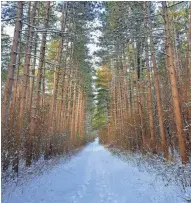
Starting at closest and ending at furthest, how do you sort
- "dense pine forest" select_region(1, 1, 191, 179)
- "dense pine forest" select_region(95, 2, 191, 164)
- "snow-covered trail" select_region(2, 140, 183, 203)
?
1. "snow-covered trail" select_region(2, 140, 183, 203)
2. "dense pine forest" select_region(1, 1, 191, 179)
3. "dense pine forest" select_region(95, 2, 191, 164)

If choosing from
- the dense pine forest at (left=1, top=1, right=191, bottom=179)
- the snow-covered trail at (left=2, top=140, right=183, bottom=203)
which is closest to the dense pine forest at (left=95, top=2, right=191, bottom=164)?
the dense pine forest at (left=1, top=1, right=191, bottom=179)

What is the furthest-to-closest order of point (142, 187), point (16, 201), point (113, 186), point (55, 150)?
point (55, 150) → point (113, 186) → point (142, 187) → point (16, 201)

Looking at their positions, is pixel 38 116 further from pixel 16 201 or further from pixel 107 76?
pixel 107 76

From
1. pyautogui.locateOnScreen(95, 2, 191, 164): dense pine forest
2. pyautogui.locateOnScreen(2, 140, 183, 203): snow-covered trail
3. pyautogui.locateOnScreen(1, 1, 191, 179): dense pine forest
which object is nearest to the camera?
pyautogui.locateOnScreen(2, 140, 183, 203): snow-covered trail

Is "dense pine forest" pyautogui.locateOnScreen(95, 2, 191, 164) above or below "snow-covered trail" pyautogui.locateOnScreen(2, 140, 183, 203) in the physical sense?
above

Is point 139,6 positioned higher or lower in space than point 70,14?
lower

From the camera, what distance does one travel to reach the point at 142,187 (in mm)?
8555

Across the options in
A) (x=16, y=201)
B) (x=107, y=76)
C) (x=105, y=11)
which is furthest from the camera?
(x=107, y=76)

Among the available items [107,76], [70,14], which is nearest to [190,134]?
[70,14]

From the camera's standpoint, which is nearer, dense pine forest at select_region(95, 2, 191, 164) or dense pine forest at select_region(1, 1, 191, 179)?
dense pine forest at select_region(1, 1, 191, 179)

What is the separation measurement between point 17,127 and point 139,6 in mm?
9388

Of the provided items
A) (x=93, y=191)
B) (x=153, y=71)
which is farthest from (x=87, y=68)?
(x=93, y=191)

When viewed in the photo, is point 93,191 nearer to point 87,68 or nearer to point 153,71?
point 153,71

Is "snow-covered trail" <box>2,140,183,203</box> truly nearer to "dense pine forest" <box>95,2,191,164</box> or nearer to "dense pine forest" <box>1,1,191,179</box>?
"dense pine forest" <box>1,1,191,179</box>
